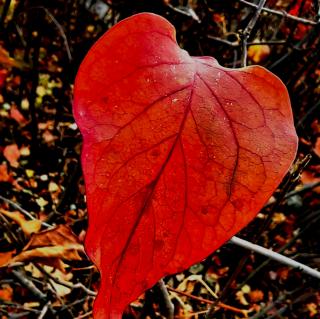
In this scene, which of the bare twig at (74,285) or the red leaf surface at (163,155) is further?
the bare twig at (74,285)

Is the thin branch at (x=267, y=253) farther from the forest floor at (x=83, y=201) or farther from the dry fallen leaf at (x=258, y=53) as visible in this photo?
the dry fallen leaf at (x=258, y=53)

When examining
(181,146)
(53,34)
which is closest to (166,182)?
(181,146)

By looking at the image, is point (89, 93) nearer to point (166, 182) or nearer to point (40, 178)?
point (166, 182)

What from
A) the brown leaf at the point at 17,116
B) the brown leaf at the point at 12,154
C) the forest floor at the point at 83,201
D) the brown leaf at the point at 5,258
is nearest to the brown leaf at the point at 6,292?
the forest floor at the point at 83,201

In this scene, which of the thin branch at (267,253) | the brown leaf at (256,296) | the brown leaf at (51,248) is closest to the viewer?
the thin branch at (267,253)

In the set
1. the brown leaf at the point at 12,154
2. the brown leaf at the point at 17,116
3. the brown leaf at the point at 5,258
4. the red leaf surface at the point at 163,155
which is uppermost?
the red leaf surface at the point at 163,155

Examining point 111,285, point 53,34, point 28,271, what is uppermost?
point 111,285
